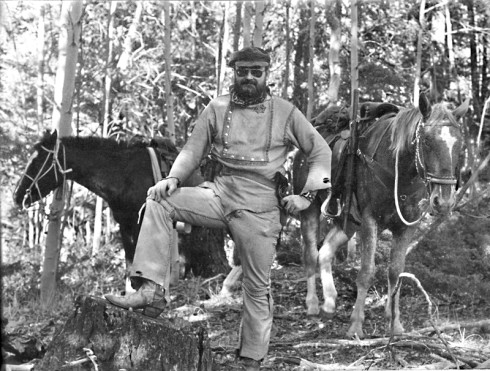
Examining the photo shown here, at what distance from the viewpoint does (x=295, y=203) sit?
196 inches

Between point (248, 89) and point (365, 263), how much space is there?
3.02 metres

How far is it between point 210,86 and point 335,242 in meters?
11.6

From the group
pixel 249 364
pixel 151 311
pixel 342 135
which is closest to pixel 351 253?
pixel 342 135

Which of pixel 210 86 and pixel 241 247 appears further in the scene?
pixel 210 86

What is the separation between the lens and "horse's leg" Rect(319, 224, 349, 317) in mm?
8047

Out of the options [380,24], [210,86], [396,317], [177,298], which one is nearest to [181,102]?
[210,86]

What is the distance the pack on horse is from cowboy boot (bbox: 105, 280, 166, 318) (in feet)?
17.0

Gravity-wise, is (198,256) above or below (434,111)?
below

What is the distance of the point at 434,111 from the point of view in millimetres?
6859

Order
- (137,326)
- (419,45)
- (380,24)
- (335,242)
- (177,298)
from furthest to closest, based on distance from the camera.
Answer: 1. (380,24)
2. (419,45)
3. (177,298)
4. (335,242)
5. (137,326)

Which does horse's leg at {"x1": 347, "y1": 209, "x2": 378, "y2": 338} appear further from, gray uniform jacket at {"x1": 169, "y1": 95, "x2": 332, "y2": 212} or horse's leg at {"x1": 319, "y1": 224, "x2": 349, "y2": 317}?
gray uniform jacket at {"x1": 169, "y1": 95, "x2": 332, "y2": 212}

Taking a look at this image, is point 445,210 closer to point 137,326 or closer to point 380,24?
point 137,326

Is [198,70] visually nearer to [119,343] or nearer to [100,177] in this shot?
[100,177]

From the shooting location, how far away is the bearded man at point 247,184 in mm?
4949
